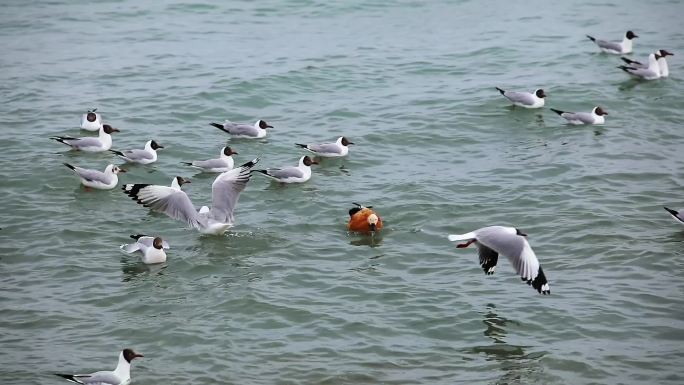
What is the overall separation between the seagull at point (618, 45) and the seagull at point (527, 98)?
4.39 metres

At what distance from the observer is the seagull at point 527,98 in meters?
20.9

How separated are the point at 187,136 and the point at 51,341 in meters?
8.46

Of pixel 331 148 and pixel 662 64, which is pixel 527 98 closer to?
pixel 662 64

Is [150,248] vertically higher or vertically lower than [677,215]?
higher

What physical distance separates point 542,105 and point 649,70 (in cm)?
299

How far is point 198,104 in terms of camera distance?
21703 mm

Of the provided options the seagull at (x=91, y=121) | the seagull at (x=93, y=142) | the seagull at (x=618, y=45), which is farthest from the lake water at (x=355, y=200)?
the seagull at (x=91, y=121)

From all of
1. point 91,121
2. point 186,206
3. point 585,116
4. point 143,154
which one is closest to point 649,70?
point 585,116

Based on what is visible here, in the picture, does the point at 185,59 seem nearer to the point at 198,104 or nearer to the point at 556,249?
the point at 198,104

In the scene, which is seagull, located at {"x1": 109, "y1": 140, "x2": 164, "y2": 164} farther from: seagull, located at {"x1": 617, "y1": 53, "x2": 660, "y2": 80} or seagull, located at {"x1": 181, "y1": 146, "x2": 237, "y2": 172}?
seagull, located at {"x1": 617, "y1": 53, "x2": 660, "y2": 80}

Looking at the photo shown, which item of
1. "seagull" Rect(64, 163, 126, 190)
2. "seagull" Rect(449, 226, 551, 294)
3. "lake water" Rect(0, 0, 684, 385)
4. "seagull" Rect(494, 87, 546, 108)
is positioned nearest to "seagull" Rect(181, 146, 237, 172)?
"lake water" Rect(0, 0, 684, 385)

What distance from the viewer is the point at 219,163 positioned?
704 inches

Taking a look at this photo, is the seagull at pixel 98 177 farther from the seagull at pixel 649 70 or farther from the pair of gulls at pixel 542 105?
the seagull at pixel 649 70

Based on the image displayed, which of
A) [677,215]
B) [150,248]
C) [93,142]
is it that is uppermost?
[93,142]
